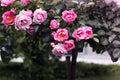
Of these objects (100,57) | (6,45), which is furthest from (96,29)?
(100,57)

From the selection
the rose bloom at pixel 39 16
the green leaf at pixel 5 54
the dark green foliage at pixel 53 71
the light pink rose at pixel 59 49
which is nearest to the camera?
the light pink rose at pixel 59 49

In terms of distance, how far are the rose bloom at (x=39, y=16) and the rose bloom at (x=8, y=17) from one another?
191 millimetres

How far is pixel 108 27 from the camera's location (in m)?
2.73

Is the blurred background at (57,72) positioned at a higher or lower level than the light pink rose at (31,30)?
lower

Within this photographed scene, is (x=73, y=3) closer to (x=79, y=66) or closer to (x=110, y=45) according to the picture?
(x=110, y=45)

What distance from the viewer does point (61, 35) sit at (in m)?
2.63

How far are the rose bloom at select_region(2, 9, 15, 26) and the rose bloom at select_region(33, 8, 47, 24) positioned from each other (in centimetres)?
19

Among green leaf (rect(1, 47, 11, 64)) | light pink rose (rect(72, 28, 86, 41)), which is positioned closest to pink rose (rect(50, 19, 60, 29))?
light pink rose (rect(72, 28, 86, 41))

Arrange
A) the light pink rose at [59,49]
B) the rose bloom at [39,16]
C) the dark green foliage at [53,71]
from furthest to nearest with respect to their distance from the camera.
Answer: the dark green foliage at [53,71]
the rose bloom at [39,16]
the light pink rose at [59,49]

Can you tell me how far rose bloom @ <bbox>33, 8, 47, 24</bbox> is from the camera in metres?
2.71

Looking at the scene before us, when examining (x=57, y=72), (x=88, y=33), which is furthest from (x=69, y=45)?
(x=57, y=72)

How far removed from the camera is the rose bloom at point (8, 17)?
9.21 ft

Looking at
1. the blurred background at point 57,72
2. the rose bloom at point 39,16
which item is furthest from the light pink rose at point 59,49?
the blurred background at point 57,72

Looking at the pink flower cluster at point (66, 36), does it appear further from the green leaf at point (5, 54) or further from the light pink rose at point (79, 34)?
the green leaf at point (5, 54)
